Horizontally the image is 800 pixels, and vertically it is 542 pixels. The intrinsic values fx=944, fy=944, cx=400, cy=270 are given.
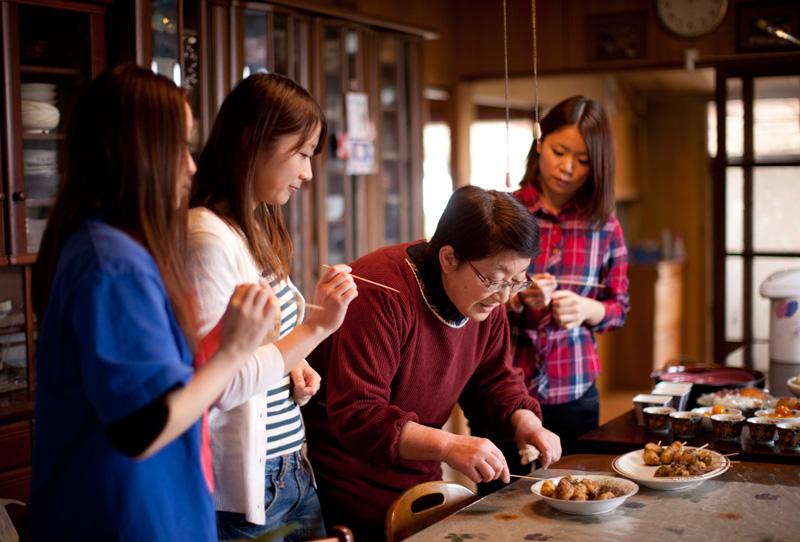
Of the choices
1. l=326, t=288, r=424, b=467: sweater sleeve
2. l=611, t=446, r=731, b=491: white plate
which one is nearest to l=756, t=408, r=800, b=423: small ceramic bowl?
l=611, t=446, r=731, b=491: white plate

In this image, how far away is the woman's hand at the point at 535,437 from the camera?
2111 mm

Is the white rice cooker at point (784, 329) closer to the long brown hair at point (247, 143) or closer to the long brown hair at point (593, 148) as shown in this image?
the long brown hair at point (593, 148)

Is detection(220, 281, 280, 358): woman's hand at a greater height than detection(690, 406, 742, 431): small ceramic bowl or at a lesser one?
greater

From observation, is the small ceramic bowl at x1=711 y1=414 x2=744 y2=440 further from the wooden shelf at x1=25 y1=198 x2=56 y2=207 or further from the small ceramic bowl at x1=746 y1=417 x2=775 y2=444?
the wooden shelf at x1=25 y1=198 x2=56 y2=207

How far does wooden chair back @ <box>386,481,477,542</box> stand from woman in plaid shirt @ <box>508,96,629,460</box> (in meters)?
0.76

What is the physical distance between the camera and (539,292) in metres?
2.62

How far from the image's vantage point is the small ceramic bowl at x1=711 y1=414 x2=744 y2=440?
2299 mm

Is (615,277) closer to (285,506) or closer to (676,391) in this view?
(676,391)

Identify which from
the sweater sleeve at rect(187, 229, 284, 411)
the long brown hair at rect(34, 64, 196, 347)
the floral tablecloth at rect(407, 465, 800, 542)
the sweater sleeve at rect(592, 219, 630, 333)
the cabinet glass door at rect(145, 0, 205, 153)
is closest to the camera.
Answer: the long brown hair at rect(34, 64, 196, 347)

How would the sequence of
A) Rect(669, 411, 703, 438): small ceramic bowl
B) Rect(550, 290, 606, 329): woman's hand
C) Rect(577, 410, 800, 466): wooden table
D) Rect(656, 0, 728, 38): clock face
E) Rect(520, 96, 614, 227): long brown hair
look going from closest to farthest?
1. Rect(577, 410, 800, 466): wooden table
2. Rect(669, 411, 703, 438): small ceramic bowl
3. Rect(550, 290, 606, 329): woman's hand
4. Rect(520, 96, 614, 227): long brown hair
5. Rect(656, 0, 728, 38): clock face

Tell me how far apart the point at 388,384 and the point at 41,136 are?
1.66m

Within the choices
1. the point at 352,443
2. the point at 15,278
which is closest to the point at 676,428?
the point at 352,443

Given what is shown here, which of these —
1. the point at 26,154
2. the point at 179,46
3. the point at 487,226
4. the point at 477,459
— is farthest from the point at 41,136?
the point at 477,459

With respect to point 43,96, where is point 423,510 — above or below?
below
